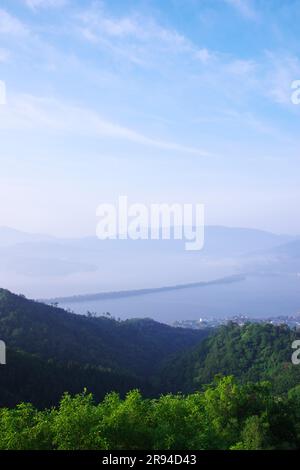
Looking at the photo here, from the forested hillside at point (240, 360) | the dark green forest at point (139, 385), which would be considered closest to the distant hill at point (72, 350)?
the dark green forest at point (139, 385)

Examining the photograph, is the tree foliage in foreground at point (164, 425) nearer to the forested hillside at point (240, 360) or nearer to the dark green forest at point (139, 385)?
the dark green forest at point (139, 385)

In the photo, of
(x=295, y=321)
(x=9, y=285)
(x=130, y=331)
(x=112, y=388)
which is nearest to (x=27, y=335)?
(x=112, y=388)

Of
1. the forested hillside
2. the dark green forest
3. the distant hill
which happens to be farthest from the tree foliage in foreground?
the forested hillside

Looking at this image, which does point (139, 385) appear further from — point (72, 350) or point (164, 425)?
point (164, 425)

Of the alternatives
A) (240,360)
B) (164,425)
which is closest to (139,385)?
(240,360)
